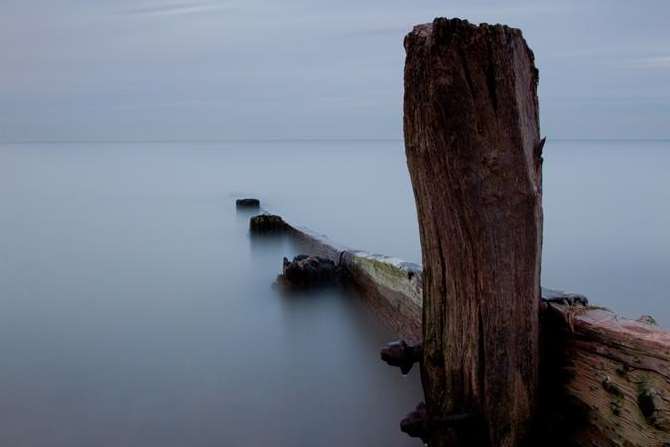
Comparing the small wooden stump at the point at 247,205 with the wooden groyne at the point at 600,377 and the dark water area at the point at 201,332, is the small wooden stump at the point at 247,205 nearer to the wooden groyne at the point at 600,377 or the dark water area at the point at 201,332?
the dark water area at the point at 201,332

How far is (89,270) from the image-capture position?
7738 millimetres

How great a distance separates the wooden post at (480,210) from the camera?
6.45ft

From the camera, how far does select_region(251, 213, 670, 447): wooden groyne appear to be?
179 centimetres

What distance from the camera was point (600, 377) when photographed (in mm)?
2006

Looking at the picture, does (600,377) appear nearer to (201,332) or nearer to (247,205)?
(201,332)

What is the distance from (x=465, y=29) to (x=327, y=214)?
14268 millimetres

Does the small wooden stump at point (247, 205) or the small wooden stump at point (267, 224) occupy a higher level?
the small wooden stump at point (247, 205)

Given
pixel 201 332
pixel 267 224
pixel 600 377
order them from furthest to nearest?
pixel 267 224 < pixel 201 332 < pixel 600 377

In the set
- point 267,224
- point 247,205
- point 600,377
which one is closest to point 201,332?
point 600,377

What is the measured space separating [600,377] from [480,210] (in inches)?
26.4

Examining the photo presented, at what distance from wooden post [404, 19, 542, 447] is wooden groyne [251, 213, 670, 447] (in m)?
0.10

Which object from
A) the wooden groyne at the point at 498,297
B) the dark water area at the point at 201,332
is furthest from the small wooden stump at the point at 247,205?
the wooden groyne at the point at 498,297

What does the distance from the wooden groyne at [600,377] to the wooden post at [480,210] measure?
4.1 inches

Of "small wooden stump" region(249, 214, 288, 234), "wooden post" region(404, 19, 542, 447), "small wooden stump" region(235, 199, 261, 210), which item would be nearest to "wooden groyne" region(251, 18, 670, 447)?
"wooden post" region(404, 19, 542, 447)
